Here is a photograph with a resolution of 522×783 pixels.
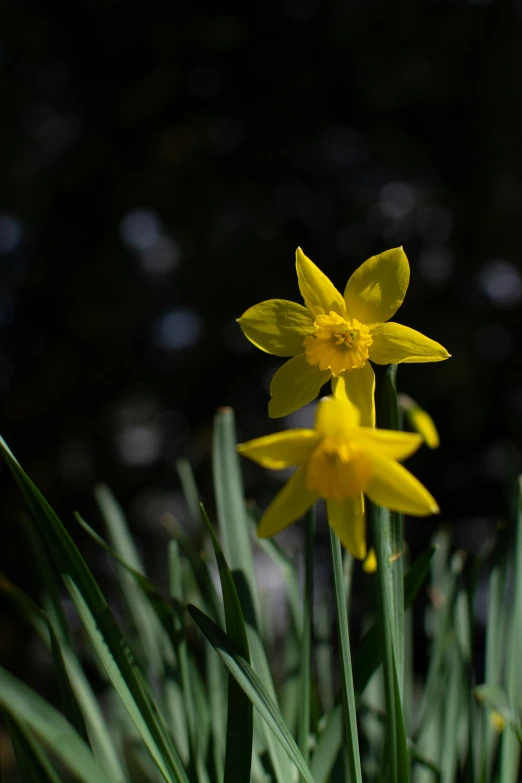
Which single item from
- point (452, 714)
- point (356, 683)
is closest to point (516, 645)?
point (452, 714)

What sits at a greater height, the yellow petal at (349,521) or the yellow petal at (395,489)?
the yellow petal at (395,489)

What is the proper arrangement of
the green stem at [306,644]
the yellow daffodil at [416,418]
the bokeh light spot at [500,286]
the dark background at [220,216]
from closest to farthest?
the green stem at [306,644], the yellow daffodil at [416,418], the dark background at [220,216], the bokeh light spot at [500,286]

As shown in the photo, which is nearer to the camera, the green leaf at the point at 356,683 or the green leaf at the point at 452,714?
the green leaf at the point at 356,683

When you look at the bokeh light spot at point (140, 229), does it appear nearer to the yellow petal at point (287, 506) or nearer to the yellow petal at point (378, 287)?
the yellow petal at point (378, 287)

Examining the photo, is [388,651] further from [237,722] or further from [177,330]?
[177,330]

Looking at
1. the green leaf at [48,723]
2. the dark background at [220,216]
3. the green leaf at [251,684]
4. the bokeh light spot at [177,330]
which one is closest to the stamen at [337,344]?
the green leaf at [251,684]

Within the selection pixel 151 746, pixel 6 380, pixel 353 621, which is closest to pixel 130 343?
pixel 6 380
